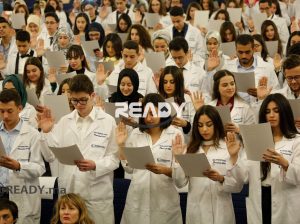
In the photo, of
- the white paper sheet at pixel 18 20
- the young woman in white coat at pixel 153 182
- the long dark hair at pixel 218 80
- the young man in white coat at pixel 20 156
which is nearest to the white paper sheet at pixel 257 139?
the young woman in white coat at pixel 153 182

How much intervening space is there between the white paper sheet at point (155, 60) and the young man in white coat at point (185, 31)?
6.92 feet

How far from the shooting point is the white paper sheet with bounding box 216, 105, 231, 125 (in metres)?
7.18

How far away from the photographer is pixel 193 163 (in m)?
6.25

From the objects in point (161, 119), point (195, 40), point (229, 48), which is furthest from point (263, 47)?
point (161, 119)

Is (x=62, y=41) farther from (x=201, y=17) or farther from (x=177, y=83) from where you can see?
(x=177, y=83)

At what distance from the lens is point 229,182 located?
6.33 meters

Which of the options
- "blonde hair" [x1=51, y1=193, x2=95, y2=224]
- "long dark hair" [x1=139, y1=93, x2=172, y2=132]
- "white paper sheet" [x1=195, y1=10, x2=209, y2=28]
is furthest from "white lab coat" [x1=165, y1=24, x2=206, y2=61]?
"blonde hair" [x1=51, y1=193, x2=95, y2=224]

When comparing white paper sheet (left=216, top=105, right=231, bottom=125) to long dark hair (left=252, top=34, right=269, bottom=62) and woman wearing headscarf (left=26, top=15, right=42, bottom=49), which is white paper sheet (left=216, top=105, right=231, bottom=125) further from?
woman wearing headscarf (left=26, top=15, right=42, bottom=49)

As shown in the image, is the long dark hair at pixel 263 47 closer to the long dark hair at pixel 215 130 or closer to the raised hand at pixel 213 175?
the long dark hair at pixel 215 130

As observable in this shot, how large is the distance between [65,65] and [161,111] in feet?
10.9

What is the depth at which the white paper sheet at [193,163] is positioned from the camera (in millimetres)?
6188

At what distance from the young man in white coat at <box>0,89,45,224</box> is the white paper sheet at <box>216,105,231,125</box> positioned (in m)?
1.63

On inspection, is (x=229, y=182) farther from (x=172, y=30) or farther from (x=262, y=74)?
(x=172, y=30)

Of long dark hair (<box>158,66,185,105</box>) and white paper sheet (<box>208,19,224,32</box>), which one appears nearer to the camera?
long dark hair (<box>158,66,185,105</box>)
